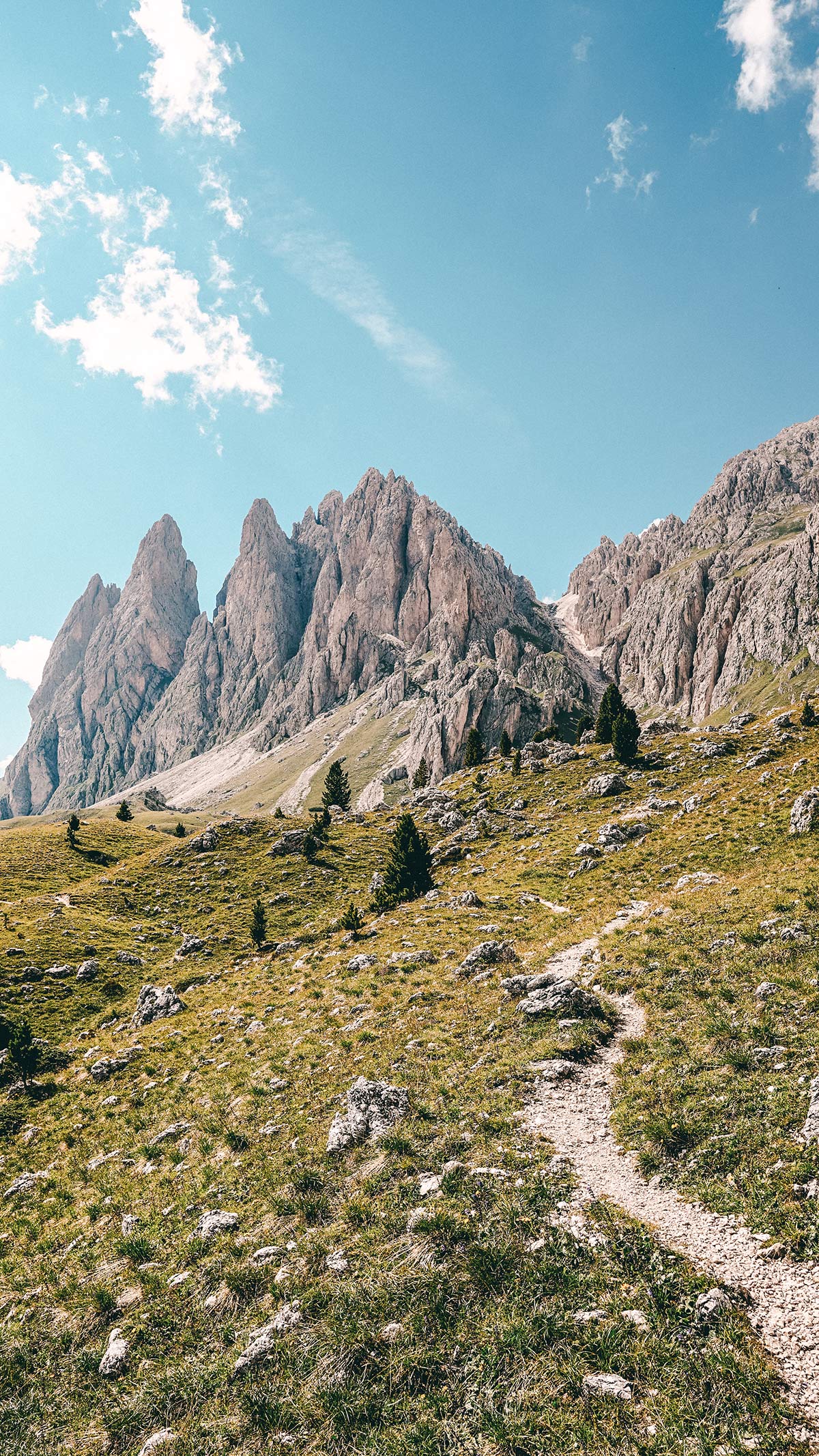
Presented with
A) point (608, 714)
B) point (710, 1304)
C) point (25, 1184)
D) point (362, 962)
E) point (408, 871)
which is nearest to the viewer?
point (710, 1304)

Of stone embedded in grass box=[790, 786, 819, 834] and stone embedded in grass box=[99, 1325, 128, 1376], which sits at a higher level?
stone embedded in grass box=[790, 786, 819, 834]

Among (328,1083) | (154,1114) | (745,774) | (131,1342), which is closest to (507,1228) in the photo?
(131,1342)

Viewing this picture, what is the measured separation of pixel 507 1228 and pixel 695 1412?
4.17 meters

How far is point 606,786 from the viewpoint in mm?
63781

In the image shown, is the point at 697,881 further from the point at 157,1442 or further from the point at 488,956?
the point at 157,1442

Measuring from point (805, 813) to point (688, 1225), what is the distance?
28973mm

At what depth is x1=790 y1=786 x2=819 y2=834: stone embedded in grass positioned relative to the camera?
3300cm

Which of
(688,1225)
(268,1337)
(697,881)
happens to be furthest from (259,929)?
(688,1225)

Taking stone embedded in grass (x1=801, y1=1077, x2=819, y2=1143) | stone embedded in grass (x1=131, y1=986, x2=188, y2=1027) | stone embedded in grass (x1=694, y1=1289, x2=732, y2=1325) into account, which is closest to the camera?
stone embedded in grass (x1=694, y1=1289, x2=732, y2=1325)

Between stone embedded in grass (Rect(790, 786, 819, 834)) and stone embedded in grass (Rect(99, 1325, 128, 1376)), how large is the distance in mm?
34967

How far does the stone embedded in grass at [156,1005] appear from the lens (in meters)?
31.6

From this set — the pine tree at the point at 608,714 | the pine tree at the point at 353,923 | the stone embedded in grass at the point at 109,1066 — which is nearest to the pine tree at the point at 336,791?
the pine tree at the point at 608,714

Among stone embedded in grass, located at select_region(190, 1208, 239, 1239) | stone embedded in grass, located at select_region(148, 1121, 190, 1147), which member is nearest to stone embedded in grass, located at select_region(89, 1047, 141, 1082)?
stone embedded in grass, located at select_region(148, 1121, 190, 1147)

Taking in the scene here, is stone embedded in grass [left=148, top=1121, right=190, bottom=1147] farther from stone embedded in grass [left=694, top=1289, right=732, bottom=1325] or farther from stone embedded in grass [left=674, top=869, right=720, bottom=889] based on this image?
stone embedded in grass [left=674, top=869, right=720, bottom=889]
